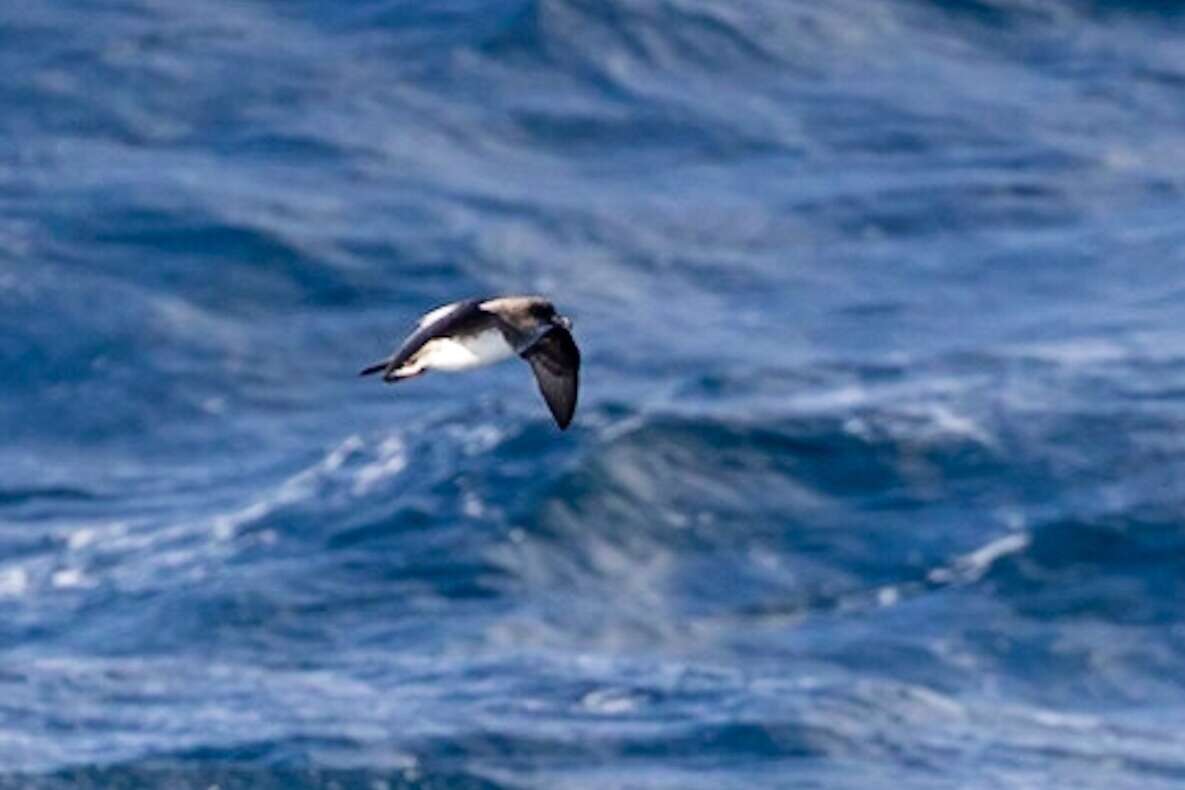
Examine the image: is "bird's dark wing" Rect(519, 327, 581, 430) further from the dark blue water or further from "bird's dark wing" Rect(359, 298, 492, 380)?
the dark blue water

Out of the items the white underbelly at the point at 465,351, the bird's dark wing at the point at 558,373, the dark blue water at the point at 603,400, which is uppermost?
the white underbelly at the point at 465,351

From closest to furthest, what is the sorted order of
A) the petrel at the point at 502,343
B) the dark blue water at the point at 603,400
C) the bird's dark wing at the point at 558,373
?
the petrel at the point at 502,343, the bird's dark wing at the point at 558,373, the dark blue water at the point at 603,400

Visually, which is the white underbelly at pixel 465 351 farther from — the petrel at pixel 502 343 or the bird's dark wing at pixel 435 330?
the bird's dark wing at pixel 435 330

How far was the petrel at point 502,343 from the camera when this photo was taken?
45.1ft

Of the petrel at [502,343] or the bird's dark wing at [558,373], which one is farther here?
the bird's dark wing at [558,373]

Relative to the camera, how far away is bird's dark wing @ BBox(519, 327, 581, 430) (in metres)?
15.1

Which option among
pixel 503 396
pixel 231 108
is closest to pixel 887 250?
pixel 503 396

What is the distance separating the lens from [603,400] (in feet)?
93.8

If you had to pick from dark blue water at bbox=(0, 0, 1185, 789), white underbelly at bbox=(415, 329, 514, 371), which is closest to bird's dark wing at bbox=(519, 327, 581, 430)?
white underbelly at bbox=(415, 329, 514, 371)

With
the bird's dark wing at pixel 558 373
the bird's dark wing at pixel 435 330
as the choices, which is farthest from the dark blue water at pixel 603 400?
the bird's dark wing at pixel 435 330

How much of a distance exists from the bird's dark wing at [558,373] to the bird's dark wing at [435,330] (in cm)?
95

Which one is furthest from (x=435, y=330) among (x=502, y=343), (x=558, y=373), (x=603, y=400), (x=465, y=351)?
(x=603, y=400)

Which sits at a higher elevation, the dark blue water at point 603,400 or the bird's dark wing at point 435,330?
the bird's dark wing at point 435,330

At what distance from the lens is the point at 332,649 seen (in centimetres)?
2508
